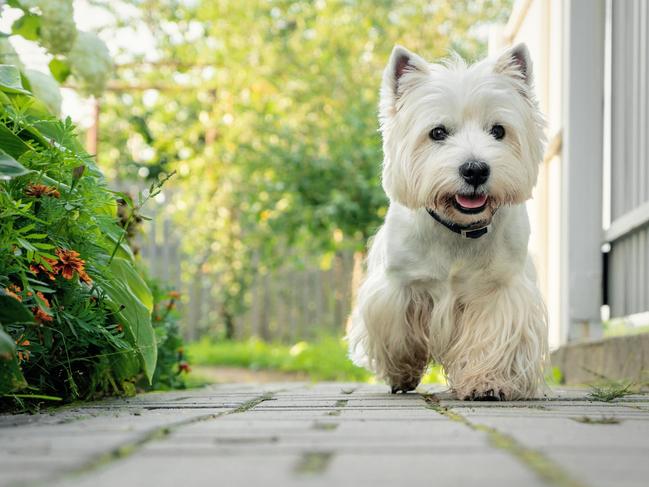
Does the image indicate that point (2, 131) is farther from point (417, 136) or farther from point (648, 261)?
point (648, 261)

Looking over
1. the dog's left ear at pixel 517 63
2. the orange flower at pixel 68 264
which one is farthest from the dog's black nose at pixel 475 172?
the orange flower at pixel 68 264

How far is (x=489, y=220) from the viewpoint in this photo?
3311mm

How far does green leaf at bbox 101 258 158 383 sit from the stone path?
494mm

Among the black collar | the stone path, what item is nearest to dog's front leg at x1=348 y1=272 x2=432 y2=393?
the black collar

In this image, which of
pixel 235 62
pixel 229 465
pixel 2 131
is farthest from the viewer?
pixel 235 62

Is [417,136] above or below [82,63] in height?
below

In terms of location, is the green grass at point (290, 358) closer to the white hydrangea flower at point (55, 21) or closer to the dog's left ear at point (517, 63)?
the dog's left ear at point (517, 63)

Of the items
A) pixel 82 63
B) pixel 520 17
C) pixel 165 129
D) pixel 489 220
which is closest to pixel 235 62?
pixel 165 129

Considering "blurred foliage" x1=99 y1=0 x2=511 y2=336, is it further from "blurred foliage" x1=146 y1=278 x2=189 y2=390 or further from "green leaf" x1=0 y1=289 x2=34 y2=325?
"green leaf" x1=0 y1=289 x2=34 y2=325

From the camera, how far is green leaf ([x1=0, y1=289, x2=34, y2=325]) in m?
2.21

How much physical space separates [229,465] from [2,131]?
154 cm

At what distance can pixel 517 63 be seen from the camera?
11.3ft

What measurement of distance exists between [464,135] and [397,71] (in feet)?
1.42

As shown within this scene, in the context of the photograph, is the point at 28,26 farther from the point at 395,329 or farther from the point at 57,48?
the point at 395,329
